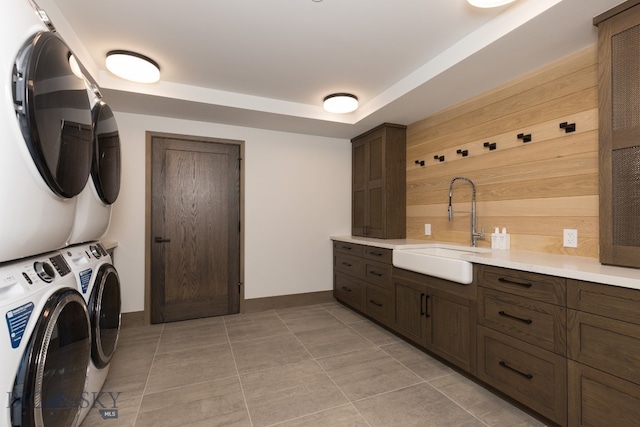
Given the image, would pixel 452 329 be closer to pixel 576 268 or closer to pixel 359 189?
pixel 576 268

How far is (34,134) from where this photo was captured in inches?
42.3

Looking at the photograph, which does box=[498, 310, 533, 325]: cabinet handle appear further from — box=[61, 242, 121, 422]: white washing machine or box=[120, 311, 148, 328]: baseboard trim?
box=[120, 311, 148, 328]: baseboard trim

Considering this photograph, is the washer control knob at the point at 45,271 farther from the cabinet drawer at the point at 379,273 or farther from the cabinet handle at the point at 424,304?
the cabinet drawer at the point at 379,273

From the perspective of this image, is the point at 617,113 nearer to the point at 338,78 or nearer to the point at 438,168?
the point at 438,168

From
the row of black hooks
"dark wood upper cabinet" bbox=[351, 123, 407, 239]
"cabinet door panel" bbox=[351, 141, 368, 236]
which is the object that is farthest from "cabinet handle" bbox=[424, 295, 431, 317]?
"cabinet door panel" bbox=[351, 141, 368, 236]

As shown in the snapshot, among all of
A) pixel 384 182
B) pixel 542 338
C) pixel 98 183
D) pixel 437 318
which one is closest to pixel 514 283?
pixel 542 338

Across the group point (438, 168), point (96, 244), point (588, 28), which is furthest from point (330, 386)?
point (588, 28)

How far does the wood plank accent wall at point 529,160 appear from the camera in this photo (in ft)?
6.66

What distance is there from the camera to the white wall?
3275 millimetres

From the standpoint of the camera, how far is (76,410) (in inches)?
56.4

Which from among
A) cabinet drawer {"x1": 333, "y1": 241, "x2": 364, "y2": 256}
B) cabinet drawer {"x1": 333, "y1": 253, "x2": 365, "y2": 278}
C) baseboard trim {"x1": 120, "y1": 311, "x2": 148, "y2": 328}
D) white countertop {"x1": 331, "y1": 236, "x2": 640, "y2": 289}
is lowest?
baseboard trim {"x1": 120, "y1": 311, "x2": 148, "y2": 328}

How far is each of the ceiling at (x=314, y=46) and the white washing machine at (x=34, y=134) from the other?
878 mm

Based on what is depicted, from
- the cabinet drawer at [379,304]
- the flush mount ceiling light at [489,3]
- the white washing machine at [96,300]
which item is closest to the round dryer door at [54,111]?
the white washing machine at [96,300]

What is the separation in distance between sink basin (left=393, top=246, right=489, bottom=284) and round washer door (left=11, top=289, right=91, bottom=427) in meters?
2.23
